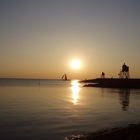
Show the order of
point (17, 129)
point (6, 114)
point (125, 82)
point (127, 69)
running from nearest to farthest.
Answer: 1. point (17, 129)
2. point (6, 114)
3. point (125, 82)
4. point (127, 69)

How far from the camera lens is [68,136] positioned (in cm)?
2452

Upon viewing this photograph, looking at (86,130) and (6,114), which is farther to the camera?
(6,114)

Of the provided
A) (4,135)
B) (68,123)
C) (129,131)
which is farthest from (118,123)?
(4,135)

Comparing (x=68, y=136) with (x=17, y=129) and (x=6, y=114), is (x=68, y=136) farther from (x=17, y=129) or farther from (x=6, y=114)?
(x=6, y=114)

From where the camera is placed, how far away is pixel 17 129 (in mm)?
27359

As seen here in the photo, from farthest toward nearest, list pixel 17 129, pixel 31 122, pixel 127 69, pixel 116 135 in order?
pixel 127 69 → pixel 31 122 → pixel 17 129 → pixel 116 135

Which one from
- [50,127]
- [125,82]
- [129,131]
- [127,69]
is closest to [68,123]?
[50,127]

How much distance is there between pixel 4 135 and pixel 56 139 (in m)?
4.81

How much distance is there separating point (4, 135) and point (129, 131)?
36.1 feet

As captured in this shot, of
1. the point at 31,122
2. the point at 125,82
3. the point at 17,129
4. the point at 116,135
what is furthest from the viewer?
the point at 125,82

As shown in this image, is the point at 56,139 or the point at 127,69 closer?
the point at 56,139

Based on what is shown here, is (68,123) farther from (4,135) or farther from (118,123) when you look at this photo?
(4,135)

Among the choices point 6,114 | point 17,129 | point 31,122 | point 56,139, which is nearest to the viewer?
point 56,139

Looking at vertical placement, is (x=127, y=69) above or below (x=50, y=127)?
above
